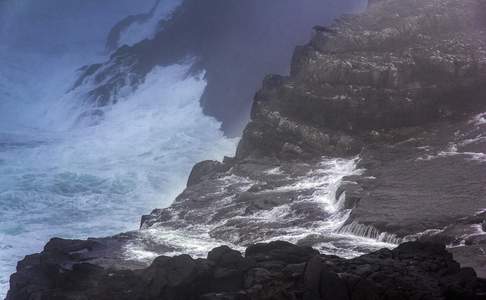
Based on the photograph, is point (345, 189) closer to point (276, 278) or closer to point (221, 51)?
point (276, 278)

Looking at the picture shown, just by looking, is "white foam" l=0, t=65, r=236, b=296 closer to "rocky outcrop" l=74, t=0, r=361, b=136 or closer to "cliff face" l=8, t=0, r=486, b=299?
"rocky outcrop" l=74, t=0, r=361, b=136

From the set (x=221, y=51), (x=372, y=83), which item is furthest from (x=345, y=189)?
(x=221, y=51)

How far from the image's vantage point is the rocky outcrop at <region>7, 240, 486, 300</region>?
2072cm

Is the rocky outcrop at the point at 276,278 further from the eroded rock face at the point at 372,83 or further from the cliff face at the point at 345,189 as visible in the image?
the eroded rock face at the point at 372,83

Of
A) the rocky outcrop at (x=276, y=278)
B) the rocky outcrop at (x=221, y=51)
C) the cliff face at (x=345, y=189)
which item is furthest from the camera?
the rocky outcrop at (x=221, y=51)

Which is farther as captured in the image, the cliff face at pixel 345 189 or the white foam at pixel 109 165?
the white foam at pixel 109 165

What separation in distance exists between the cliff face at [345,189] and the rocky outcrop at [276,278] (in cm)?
6

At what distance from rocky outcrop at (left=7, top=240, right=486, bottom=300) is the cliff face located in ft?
0.19

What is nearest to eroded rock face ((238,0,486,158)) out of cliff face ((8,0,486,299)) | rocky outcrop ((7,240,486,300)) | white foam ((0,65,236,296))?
cliff face ((8,0,486,299))

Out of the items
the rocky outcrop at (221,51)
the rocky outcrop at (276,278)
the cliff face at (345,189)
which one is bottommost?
the rocky outcrop at (276,278)

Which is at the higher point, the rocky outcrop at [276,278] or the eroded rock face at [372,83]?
the eroded rock face at [372,83]

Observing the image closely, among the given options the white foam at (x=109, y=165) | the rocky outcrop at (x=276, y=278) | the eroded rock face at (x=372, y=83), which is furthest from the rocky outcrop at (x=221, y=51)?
the rocky outcrop at (x=276, y=278)

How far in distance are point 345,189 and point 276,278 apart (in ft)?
48.3

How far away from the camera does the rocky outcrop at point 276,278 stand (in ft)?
68.0
